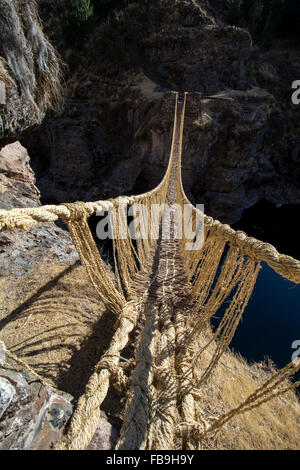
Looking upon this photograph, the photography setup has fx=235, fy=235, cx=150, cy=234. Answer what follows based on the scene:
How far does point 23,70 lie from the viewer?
1.97m

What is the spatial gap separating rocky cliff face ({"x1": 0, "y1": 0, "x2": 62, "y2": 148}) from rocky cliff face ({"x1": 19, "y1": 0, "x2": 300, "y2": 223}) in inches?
243

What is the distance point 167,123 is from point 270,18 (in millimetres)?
10388

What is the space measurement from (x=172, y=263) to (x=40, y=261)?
1.20 metres

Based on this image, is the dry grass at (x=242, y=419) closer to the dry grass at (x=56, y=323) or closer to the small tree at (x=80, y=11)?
the dry grass at (x=56, y=323)

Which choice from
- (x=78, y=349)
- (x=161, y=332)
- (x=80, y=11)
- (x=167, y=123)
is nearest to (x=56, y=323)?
(x=78, y=349)

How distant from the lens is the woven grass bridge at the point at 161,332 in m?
0.70

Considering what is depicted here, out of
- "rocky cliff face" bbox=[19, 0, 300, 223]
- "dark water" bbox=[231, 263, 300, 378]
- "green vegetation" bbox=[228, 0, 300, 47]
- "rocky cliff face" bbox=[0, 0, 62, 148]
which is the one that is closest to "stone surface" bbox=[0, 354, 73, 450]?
"rocky cliff face" bbox=[0, 0, 62, 148]

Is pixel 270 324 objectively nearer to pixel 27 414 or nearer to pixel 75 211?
pixel 75 211

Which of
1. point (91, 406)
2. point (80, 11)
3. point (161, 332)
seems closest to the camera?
point (91, 406)

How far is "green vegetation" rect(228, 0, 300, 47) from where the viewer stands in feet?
39.8

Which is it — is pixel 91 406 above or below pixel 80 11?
below

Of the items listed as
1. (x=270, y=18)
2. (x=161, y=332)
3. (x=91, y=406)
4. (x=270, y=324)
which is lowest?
(x=270, y=324)

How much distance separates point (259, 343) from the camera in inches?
176
